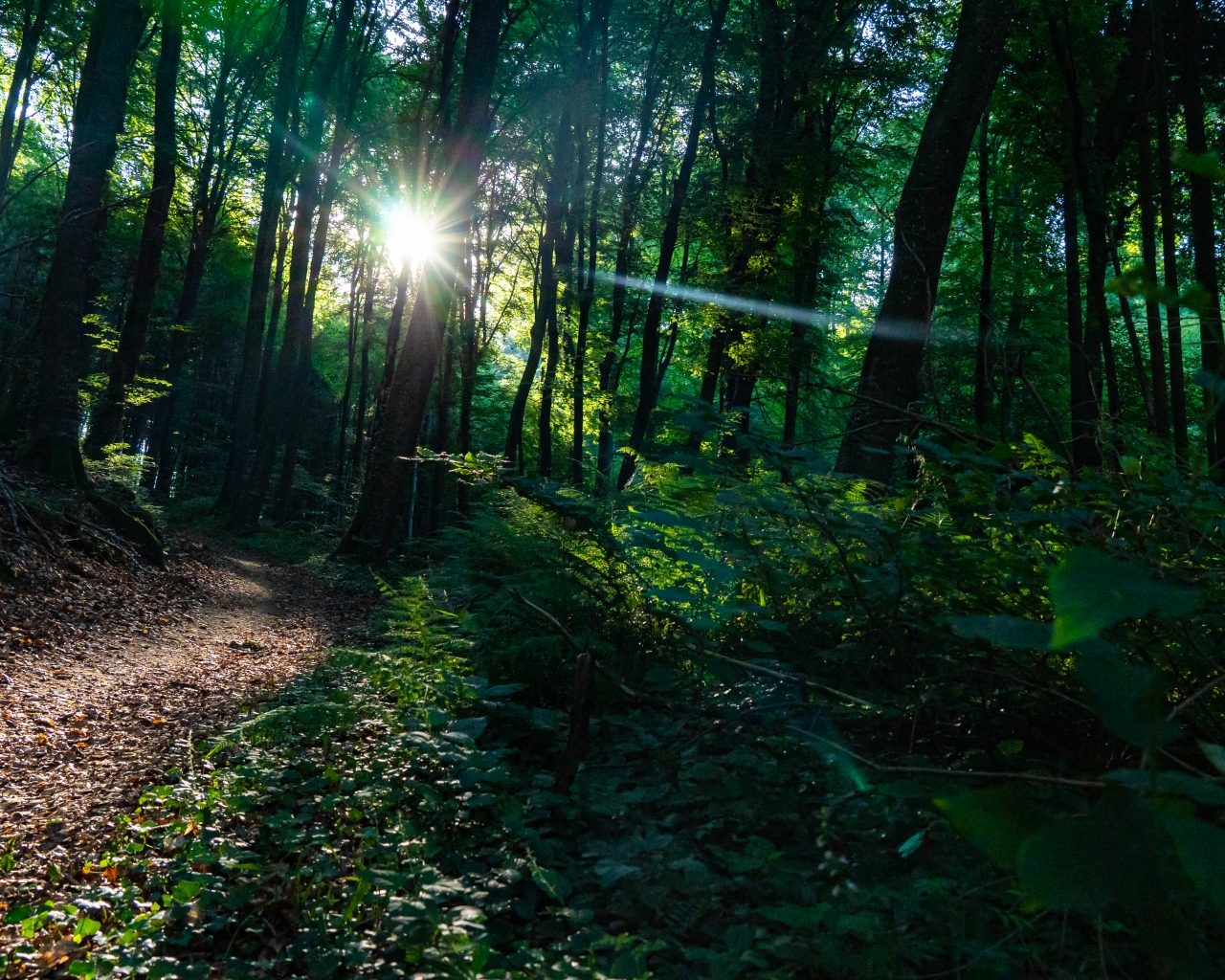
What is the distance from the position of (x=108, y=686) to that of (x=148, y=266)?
9936 mm

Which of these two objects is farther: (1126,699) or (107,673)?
(107,673)

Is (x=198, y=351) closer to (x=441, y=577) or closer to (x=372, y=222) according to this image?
(x=372, y=222)

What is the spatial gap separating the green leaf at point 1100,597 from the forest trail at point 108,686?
3859 millimetres

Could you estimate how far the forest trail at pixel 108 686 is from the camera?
365cm

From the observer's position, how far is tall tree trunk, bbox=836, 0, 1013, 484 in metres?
6.36

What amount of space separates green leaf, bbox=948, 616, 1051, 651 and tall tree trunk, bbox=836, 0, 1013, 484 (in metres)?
5.49

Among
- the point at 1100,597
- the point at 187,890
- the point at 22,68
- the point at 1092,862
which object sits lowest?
the point at 187,890

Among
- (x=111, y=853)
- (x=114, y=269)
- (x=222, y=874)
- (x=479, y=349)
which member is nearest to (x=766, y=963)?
(x=222, y=874)

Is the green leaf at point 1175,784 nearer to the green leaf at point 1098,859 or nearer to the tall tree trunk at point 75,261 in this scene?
the green leaf at point 1098,859

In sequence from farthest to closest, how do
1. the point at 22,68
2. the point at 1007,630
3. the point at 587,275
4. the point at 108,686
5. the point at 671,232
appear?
1. the point at 587,275
2. the point at 22,68
3. the point at 671,232
4. the point at 108,686
5. the point at 1007,630

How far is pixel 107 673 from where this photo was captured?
641 cm

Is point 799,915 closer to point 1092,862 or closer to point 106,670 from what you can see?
point 1092,862

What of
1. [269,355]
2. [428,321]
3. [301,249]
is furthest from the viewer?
[269,355]

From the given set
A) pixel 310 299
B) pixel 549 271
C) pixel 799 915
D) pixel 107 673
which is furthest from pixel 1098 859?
pixel 310 299
